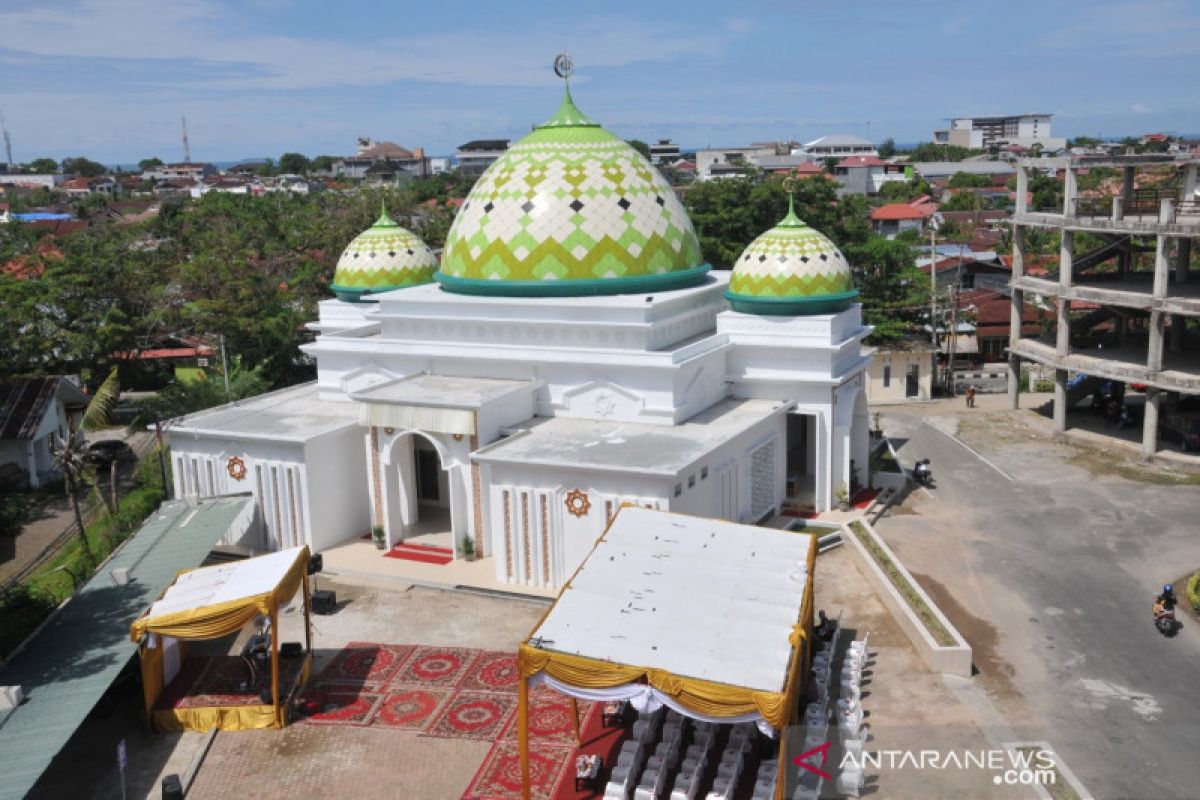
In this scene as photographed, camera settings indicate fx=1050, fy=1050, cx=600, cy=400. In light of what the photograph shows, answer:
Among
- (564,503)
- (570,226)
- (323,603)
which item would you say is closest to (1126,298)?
(570,226)

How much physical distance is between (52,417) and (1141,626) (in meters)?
27.9

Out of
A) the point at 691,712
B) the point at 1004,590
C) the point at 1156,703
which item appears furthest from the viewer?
the point at 1004,590

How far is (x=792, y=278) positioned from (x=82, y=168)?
18027cm

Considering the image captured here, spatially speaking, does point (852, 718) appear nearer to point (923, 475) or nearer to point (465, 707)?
point (465, 707)

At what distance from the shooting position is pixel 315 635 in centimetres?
1880

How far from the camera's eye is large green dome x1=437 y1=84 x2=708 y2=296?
2388cm

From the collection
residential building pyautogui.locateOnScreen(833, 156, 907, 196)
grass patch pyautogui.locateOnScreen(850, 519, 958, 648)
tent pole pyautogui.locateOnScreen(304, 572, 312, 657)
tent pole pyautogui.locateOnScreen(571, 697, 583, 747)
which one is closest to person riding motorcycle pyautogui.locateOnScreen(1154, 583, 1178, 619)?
grass patch pyautogui.locateOnScreen(850, 519, 958, 648)

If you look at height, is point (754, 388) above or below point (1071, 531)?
above

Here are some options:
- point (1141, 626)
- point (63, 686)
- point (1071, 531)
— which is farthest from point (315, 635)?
point (1071, 531)

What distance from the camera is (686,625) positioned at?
516 inches

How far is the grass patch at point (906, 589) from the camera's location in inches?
690

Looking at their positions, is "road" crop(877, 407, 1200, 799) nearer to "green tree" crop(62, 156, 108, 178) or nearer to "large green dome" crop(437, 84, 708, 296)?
"large green dome" crop(437, 84, 708, 296)

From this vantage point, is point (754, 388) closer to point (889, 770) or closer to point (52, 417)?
point (889, 770)

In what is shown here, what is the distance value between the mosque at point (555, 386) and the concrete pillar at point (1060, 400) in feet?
30.4
